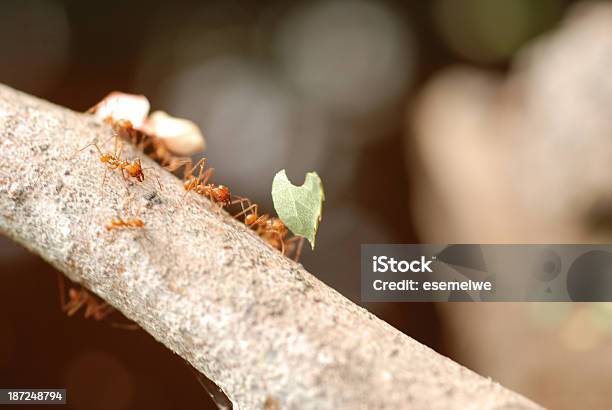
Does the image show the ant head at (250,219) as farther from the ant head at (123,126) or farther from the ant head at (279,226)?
the ant head at (123,126)

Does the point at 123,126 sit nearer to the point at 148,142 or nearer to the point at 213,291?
the point at 148,142

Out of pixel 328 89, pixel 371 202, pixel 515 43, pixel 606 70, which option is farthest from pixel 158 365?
pixel 515 43

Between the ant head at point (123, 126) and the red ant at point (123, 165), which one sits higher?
the ant head at point (123, 126)

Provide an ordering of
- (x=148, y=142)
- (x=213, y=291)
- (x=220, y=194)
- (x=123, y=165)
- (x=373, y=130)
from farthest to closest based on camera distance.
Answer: (x=373, y=130)
(x=148, y=142)
(x=220, y=194)
(x=123, y=165)
(x=213, y=291)

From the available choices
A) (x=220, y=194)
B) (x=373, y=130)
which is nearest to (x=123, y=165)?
(x=220, y=194)

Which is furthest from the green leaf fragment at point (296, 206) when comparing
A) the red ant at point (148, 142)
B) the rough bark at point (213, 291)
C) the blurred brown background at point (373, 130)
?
the blurred brown background at point (373, 130)

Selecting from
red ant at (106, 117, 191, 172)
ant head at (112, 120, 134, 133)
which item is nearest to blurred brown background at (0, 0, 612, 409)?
red ant at (106, 117, 191, 172)

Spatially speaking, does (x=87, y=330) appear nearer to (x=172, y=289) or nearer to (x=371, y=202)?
(x=371, y=202)

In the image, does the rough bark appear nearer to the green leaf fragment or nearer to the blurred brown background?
the green leaf fragment
